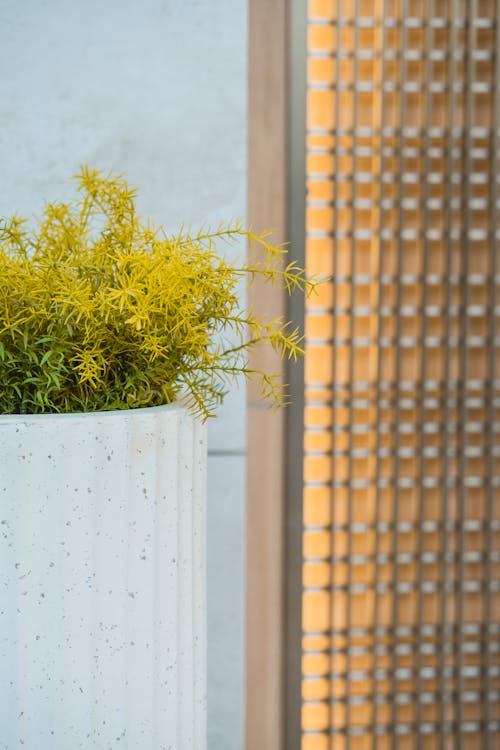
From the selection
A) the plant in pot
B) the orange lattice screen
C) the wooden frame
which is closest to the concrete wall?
the wooden frame

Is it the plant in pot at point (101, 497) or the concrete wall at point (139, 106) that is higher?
the concrete wall at point (139, 106)

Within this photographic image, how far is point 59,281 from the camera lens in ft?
1.80

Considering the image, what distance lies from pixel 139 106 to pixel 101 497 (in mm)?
763

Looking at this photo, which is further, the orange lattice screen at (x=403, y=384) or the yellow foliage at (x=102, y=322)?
the orange lattice screen at (x=403, y=384)

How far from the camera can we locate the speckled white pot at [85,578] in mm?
501

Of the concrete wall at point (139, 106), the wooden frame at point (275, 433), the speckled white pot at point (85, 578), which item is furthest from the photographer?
the wooden frame at point (275, 433)

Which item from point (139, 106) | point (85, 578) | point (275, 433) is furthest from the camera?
point (275, 433)

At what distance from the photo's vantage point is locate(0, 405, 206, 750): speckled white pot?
501mm

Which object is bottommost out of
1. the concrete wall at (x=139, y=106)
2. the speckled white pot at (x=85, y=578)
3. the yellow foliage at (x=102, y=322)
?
the speckled white pot at (x=85, y=578)

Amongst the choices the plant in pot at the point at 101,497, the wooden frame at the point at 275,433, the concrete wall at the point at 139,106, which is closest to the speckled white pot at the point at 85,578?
the plant in pot at the point at 101,497

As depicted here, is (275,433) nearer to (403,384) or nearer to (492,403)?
(403,384)

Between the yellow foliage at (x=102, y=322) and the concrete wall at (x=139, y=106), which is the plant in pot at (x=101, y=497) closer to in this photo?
the yellow foliage at (x=102, y=322)

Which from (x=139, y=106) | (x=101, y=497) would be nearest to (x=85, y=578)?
(x=101, y=497)

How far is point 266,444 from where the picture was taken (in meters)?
1.34
